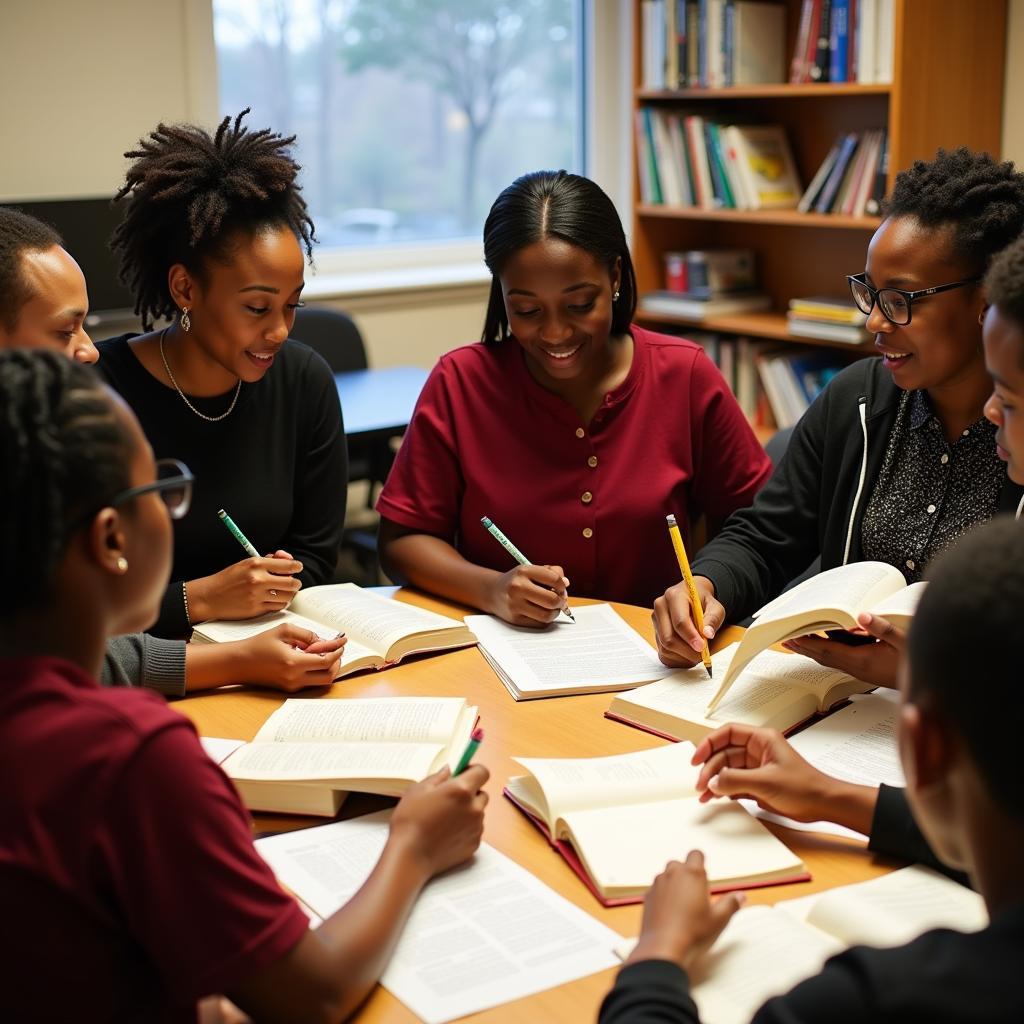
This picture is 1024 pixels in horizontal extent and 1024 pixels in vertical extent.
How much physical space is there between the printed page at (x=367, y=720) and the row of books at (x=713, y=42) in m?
2.94

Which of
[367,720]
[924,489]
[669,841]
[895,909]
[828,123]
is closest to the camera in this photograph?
[895,909]

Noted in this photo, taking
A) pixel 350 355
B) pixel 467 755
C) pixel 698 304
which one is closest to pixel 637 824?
pixel 467 755

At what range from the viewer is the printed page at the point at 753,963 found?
3.31 ft

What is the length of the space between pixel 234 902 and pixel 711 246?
3911 mm

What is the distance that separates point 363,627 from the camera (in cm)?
183

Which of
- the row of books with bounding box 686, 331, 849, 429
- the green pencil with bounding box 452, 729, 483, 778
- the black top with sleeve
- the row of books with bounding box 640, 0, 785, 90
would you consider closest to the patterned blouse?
the green pencil with bounding box 452, 729, 483, 778

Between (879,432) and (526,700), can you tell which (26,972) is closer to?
(526,700)

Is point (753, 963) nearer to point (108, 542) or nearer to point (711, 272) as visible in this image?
point (108, 542)

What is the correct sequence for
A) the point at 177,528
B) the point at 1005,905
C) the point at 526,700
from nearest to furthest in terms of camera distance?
the point at 1005,905
the point at 526,700
the point at 177,528

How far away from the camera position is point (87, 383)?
3.12 feet

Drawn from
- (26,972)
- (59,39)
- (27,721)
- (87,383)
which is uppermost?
(59,39)

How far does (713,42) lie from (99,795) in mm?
3582

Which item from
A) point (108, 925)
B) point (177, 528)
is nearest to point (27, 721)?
point (108, 925)

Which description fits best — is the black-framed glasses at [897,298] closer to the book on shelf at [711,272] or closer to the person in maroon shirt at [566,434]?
the person in maroon shirt at [566,434]
